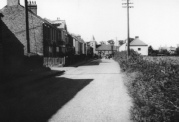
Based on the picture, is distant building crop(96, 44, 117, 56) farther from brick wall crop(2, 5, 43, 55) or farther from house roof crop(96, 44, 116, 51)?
brick wall crop(2, 5, 43, 55)

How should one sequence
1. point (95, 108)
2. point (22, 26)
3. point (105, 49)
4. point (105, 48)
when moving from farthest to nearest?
point (105, 48) → point (105, 49) → point (22, 26) → point (95, 108)

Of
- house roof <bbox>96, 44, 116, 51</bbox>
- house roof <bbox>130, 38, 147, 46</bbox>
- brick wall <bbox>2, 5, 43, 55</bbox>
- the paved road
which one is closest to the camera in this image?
the paved road

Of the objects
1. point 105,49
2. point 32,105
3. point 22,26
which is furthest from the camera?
point 105,49

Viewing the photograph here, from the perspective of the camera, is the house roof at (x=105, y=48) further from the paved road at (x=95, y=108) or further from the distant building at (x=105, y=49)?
the paved road at (x=95, y=108)

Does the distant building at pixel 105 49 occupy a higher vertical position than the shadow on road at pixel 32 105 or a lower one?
higher

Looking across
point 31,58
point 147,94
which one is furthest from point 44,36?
point 147,94

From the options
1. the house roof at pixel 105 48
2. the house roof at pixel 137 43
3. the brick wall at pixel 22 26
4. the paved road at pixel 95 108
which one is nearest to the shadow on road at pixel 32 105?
the paved road at pixel 95 108

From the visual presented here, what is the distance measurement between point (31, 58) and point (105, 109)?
47.5 feet

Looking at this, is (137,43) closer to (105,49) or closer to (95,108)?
(105,49)

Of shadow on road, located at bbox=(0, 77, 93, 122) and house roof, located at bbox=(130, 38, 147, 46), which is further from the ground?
house roof, located at bbox=(130, 38, 147, 46)

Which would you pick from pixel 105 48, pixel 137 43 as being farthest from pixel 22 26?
pixel 105 48

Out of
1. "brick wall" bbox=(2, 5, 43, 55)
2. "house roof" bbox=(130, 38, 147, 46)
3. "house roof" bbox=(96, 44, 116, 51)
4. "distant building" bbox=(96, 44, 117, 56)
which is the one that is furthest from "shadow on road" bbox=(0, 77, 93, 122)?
"house roof" bbox=(96, 44, 116, 51)

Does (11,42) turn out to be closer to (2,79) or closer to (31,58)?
(31,58)

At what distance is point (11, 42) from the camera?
2753 centimetres
